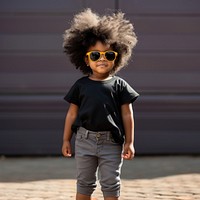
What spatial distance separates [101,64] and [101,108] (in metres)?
0.34

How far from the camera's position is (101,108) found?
15.1ft

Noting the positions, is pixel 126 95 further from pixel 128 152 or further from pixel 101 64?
pixel 128 152

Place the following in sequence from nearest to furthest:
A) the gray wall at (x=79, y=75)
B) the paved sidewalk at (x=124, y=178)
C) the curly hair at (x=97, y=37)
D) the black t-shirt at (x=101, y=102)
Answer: the black t-shirt at (x=101, y=102) → the curly hair at (x=97, y=37) → the paved sidewalk at (x=124, y=178) → the gray wall at (x=79, y=75)

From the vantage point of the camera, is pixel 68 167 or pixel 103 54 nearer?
pixel 103 54

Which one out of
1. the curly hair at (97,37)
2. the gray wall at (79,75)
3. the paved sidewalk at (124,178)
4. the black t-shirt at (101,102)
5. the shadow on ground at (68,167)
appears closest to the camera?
the black t-shirt at (101,102)

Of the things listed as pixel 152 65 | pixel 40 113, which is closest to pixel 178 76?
pixel 152 65

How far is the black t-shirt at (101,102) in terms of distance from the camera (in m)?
4.61

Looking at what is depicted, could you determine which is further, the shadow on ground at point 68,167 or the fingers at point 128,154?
the shadow on ground at point 68,167

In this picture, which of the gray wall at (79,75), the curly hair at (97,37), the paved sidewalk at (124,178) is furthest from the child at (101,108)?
the gray wall at (79,75)

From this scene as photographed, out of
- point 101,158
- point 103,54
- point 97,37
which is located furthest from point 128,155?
point 97,37

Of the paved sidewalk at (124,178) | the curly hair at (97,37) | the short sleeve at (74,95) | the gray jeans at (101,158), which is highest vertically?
the curly hair at (97,37)

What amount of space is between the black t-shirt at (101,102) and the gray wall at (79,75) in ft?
11.4

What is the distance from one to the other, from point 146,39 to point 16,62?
1748mm

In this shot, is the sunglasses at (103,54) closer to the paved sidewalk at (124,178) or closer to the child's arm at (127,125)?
the child's arm at (127,125)
